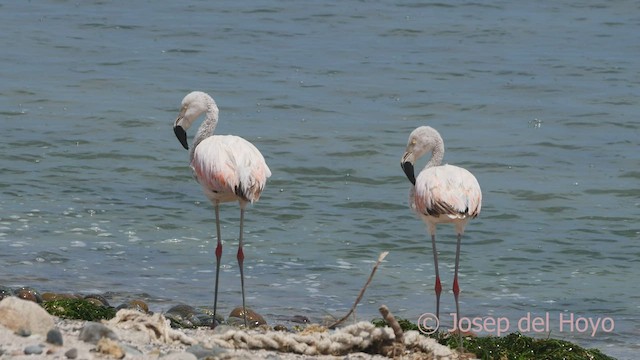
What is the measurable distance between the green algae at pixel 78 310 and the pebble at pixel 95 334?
1514 millimetres

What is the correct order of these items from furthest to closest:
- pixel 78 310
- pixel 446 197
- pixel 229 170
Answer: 1. pixel 229 170
2. pixel 446 197
3. pixel 78 310

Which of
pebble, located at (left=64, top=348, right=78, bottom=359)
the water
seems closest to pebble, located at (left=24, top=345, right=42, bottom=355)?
pebble, located at (left=64, top=348, right=78, bottom=359)

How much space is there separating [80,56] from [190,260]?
1006cm

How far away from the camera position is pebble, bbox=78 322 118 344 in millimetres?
7562

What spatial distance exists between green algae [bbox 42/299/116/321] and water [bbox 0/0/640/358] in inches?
68.6

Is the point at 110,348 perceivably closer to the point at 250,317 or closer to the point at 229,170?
the point at 229,170

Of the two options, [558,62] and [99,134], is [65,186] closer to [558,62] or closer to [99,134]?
[99,134]

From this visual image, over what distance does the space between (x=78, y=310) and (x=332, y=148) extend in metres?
7.66

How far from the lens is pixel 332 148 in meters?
16.6

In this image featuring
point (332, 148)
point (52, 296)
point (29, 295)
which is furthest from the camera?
point (332, 148)

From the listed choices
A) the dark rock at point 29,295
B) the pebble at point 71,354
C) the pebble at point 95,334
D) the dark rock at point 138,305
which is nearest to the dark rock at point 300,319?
the dark rock at point 138,305

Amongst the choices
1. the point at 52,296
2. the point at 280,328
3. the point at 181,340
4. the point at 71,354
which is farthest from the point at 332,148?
the point at 71,354

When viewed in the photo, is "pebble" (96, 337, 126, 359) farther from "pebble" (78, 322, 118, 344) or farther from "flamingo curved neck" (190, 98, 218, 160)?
"flamingo curved neck" (190, 98, 218, 160)

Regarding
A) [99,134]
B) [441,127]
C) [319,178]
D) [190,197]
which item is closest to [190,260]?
[190,197]
